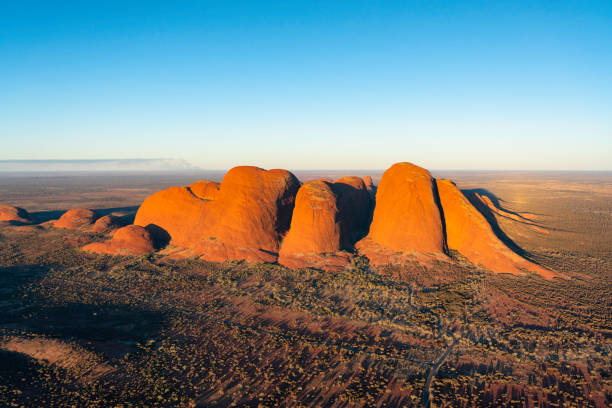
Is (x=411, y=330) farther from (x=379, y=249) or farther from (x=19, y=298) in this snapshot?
(x=19, y=298)

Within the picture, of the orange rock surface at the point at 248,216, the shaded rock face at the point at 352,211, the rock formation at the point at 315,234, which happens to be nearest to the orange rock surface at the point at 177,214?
the orange rock surface at the point at 248,216

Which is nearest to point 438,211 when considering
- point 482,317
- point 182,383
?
point 482,317

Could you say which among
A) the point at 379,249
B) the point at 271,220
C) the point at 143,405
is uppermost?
the point at 271,220

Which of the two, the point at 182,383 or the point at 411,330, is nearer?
the point at 182,383

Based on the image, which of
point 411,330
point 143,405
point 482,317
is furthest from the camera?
point 482,317

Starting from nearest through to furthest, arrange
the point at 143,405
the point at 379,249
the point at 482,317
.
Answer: the point at 143,405 → the point at 482,317 → the point at 379,249

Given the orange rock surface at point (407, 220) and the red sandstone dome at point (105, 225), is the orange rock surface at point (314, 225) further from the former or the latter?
the red sandstone dome at point (105, 225)

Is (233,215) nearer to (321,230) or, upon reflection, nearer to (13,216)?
(321,230)

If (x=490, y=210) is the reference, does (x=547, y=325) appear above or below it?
below
